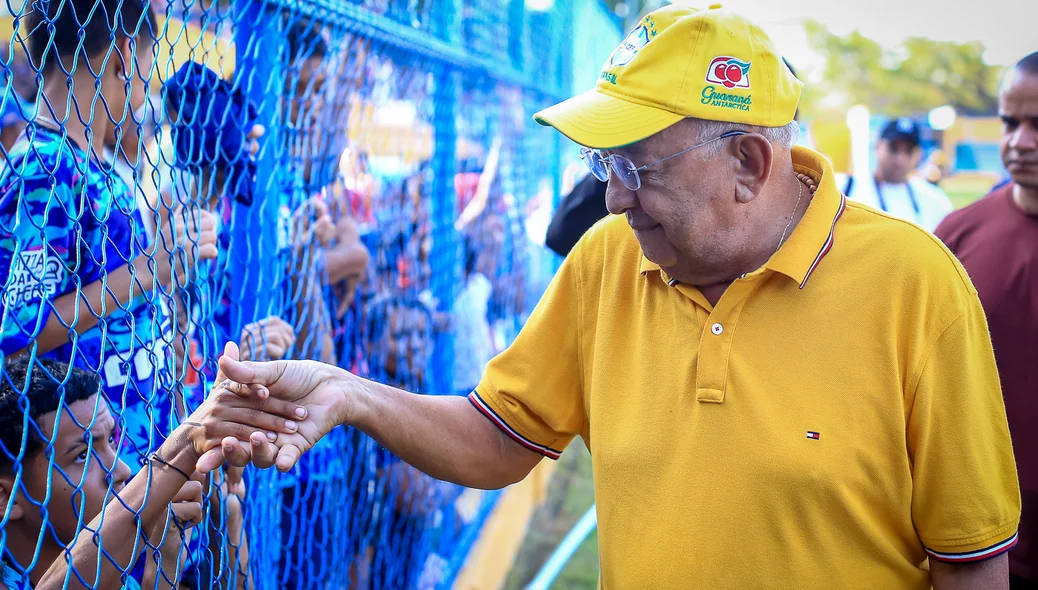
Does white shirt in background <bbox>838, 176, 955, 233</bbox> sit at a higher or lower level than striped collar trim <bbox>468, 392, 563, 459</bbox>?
higher

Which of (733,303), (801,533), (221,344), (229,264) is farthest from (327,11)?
(801,533)

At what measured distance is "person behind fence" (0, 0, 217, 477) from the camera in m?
1.62

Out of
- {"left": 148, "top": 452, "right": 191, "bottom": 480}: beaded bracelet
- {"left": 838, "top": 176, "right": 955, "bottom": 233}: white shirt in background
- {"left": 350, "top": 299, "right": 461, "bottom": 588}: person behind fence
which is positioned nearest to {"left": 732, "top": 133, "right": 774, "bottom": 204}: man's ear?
{"left": 148, "top": 452, "right": 191, "bottom": 480}: beaded bracelet

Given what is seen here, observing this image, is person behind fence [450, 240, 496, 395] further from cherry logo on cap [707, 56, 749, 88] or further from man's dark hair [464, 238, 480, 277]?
cherry logo on cap [707, 56, 749, 88]

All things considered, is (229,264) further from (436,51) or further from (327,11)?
(436,51)

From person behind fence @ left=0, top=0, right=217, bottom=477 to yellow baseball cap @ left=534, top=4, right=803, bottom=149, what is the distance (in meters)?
0.89

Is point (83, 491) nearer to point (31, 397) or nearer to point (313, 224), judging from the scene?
point (31, 397)

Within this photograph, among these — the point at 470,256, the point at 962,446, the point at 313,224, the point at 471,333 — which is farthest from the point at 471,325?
the point at 962,446

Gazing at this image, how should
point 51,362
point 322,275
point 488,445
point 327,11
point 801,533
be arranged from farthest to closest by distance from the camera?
point 322,275 < point 327,11 < point 488,445 < point 51,362 < point 801,533

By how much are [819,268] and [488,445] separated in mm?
780

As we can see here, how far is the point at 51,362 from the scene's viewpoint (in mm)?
A: 1708

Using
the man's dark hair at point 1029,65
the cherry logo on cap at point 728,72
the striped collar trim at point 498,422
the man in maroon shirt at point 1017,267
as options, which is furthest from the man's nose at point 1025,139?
the striped collar trim at point 498,422

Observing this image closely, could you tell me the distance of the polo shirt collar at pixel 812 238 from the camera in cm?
154

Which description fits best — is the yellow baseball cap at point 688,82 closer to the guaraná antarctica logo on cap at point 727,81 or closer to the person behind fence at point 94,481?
the guaraná antarctica logo on cap at point 727,81
